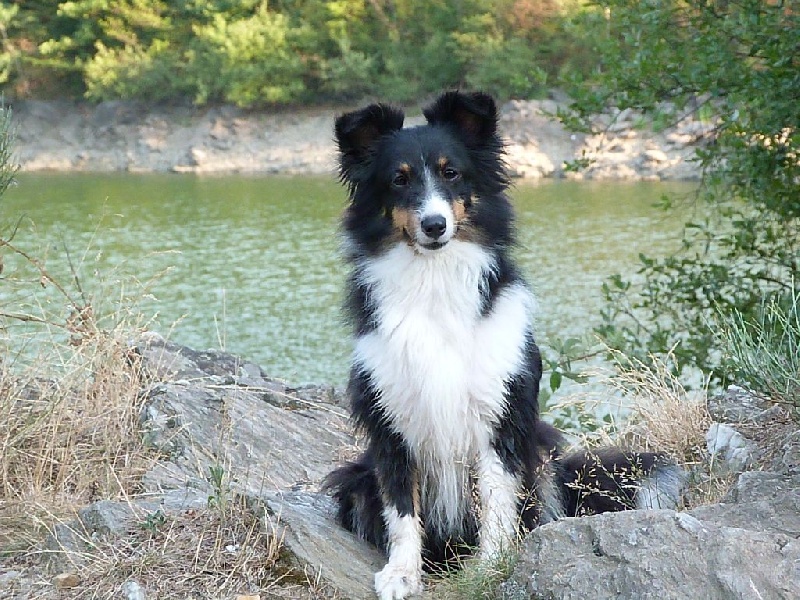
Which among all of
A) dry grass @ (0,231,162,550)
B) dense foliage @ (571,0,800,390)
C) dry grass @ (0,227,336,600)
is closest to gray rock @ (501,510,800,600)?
dry grass @ (0,227,336,600)

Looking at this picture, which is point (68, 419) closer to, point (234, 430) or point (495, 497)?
point (234, 430)

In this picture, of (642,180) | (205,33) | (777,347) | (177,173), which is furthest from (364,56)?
(777,347)

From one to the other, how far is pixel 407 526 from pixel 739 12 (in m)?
4.54

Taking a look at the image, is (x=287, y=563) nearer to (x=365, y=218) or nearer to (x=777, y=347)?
Answer: (x=365, y=218)

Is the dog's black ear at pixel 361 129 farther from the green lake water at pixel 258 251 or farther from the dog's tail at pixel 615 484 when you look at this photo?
the dog's tail at pixel 615 484

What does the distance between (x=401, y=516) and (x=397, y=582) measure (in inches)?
9.8

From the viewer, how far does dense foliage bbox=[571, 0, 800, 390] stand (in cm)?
633

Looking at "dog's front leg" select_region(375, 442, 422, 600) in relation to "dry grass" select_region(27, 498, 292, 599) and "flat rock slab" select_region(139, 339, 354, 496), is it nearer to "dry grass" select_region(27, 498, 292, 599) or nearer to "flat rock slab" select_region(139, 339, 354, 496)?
"dry grass" select_region(27, 498, 292, 599)

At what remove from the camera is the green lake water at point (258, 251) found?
35.2 ft

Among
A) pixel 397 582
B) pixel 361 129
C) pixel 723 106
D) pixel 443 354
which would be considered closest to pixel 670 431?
pixel 443 354

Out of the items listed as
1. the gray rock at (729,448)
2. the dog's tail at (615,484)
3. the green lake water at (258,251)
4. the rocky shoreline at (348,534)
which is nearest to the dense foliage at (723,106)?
the green lake water at (258,251)

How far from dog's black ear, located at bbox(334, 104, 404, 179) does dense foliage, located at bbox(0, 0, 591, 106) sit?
2864 centimetres

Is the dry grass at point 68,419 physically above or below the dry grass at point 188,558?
below

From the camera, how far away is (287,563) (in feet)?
11.5
